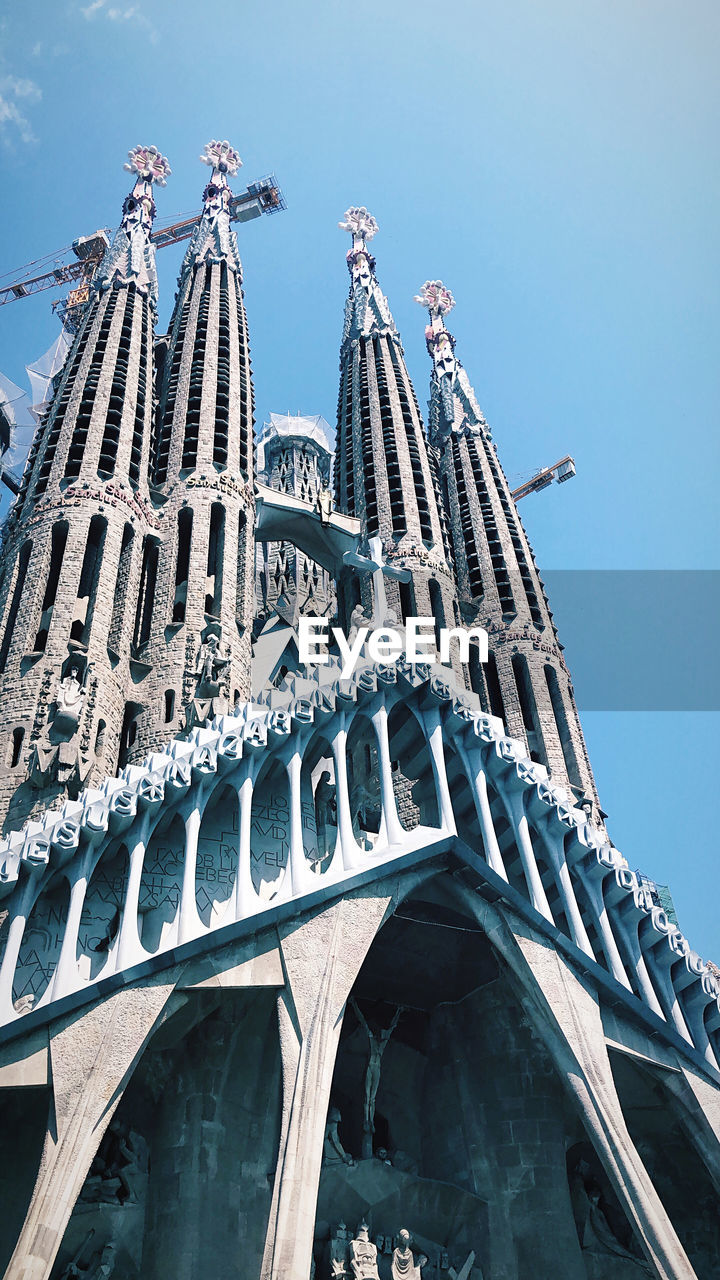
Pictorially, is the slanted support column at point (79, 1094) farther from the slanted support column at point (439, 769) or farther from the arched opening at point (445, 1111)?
the slanted support column at point (439, 769)

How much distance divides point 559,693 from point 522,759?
1073 centimetres

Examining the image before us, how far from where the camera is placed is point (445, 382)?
152 feet

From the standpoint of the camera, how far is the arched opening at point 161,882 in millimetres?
18797

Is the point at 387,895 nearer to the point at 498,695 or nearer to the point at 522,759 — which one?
the point at 522,759

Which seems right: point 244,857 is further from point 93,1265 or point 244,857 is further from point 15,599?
point 15,599

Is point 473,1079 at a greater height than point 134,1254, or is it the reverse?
point 473,1079

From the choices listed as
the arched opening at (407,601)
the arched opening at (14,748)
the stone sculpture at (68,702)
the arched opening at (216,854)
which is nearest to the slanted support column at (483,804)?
the arched opening at (216,854)

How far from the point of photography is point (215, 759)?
19.8m

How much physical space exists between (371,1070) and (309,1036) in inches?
200

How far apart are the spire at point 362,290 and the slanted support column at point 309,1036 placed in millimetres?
31652

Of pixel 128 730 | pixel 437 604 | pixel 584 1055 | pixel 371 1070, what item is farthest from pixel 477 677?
pixel 584 1055

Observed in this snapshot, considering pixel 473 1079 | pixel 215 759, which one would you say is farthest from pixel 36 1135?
pixel 473 1079

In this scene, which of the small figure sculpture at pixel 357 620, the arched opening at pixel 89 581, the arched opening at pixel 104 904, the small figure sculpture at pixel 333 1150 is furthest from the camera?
the small figure sculpture at pixel 357 620

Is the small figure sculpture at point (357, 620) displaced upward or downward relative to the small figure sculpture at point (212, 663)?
upward
